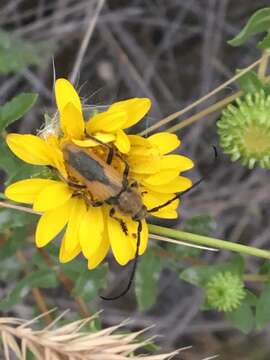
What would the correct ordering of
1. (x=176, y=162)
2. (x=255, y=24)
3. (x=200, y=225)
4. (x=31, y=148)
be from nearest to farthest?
(x=31, y=148)
(x=176, y=162)
(x=255, y=24)
(x=200, y=225)

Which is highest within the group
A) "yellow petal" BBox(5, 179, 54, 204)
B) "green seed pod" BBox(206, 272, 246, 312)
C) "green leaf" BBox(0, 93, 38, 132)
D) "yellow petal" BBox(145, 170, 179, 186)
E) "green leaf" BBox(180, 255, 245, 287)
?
"green leaf" BBox(0, 93, 38, 132)

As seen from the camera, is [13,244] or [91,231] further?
[13,244]

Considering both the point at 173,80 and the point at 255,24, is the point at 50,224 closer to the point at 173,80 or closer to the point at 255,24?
the point at 255,24

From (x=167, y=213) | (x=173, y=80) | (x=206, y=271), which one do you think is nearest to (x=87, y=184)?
(x=167, y=213)

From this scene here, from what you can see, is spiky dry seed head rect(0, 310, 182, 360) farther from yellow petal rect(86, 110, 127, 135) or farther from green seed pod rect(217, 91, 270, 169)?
green seed pod rect(217, 91, 270, 169)

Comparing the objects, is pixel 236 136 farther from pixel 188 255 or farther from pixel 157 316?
pixel 157 316

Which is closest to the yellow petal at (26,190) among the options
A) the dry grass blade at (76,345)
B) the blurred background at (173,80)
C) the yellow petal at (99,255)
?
the yellow petal at (99,255)

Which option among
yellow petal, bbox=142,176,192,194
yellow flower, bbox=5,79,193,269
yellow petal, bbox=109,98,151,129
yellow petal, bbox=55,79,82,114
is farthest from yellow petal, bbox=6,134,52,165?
yellow petal, bbox=142,176,192,194
